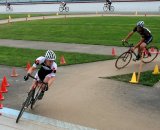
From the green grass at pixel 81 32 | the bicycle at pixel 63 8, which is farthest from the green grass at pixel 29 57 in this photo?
the bicycle at pixel 63 8

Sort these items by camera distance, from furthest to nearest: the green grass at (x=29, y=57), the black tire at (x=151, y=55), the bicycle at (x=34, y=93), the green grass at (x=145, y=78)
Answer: the green grass at (x=29, y=57)
the black tire at (x=151, y=55)
the green grass at (x=145, y=78)
the bicycle at (x=34, y=93)

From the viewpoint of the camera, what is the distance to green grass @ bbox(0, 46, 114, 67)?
16.5 metres

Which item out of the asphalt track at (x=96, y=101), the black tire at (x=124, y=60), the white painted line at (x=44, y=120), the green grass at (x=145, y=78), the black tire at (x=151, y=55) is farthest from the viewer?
the black tire at (x=151, y=55)

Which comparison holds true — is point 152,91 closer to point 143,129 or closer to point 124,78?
point 124,78

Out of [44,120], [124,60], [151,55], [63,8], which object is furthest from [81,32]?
[63,8]

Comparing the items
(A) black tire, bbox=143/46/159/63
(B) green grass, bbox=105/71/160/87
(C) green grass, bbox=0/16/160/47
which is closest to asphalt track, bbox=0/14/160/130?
(B) green grass, bbox=105/71/160/87

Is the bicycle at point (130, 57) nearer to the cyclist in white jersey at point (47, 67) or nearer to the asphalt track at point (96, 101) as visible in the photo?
the asphalt track at point (96, 101)

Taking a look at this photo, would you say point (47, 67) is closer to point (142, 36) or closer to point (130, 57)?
point (130, 57)

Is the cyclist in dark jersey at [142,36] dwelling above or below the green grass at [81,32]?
above

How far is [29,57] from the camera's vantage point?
17953 millimetres

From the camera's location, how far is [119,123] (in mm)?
9367

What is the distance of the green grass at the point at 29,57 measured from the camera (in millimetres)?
16547

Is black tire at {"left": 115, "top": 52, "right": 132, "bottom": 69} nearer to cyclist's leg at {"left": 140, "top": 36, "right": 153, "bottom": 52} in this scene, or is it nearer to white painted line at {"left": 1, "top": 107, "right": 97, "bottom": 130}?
cyclist's leg at {"left": 140, "top": 36, "right": 153, "bottom": 52}

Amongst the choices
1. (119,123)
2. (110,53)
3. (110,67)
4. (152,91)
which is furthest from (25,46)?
(119,123)
